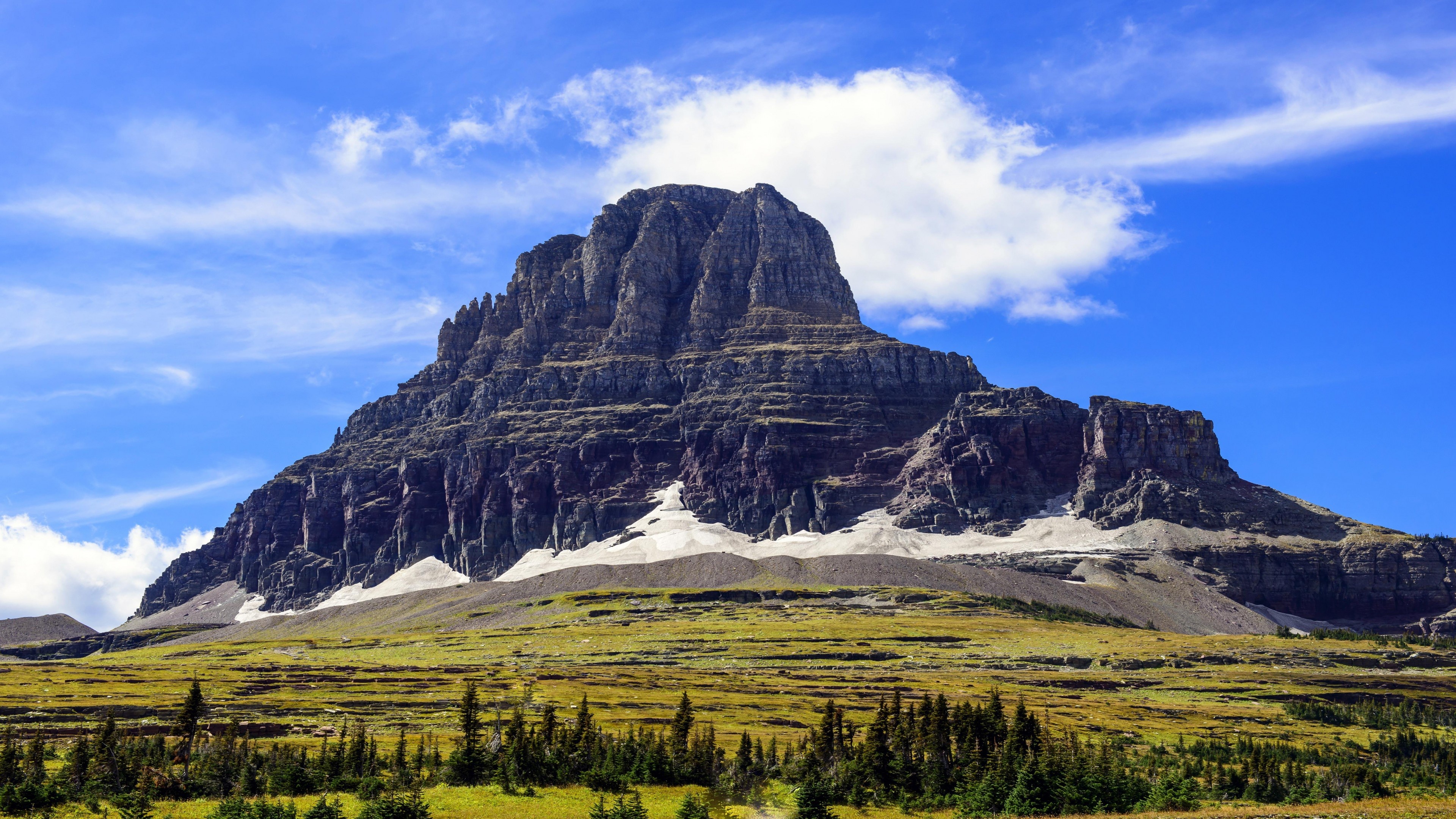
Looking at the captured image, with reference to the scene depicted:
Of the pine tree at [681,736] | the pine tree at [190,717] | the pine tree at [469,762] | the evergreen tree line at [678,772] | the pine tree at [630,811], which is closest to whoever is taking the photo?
the pine tree at [630,811]

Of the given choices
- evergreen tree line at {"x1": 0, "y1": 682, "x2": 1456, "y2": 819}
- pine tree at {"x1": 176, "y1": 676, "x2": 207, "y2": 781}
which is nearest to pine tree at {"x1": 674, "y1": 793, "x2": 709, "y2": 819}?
evergreen tree line at {"x1": 0, "y1": 682, "x2": 1456, "y2": 819}

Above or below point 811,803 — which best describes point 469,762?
above

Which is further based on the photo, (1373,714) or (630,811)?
(1373,714)

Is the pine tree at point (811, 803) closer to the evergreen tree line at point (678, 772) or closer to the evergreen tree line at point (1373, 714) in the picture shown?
the evergreen tree line at point (678, 772)

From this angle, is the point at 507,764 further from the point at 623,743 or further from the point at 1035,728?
the point at 1035,728

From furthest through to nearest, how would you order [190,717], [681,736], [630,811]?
[681,736] → [190,717] → [630,811]

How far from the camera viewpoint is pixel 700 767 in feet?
294

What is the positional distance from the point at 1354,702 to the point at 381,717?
14992 centimetres

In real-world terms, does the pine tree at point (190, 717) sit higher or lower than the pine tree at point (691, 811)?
higher

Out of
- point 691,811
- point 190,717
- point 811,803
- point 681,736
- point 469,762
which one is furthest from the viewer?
point 681,736

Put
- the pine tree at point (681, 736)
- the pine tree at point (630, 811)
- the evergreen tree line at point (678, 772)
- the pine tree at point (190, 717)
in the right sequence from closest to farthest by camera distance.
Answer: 1. the pine tree at point (630, 811)
2. the evergreen tree line at point (678, 772)
3. the pine tree at point (190, 717)
4. the pine tree at point (681, 736)

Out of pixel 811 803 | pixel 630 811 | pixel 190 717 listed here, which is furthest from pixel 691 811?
pixel 190 717

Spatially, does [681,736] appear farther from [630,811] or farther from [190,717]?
[190,717]

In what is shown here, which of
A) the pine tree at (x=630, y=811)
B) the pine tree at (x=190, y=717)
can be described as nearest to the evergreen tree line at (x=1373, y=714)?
the pine tree at (x=630, y=811)
